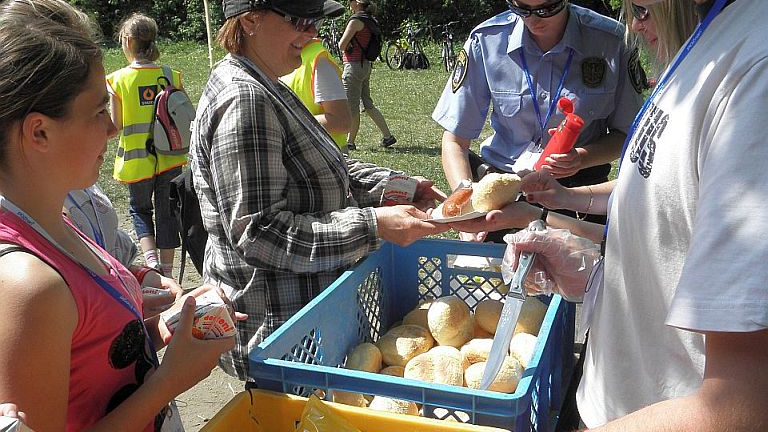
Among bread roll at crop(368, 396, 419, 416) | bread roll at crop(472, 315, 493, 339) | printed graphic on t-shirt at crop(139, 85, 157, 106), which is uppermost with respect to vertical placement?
printed graphic on t-shirt at crop(139, 85, 157, 106)

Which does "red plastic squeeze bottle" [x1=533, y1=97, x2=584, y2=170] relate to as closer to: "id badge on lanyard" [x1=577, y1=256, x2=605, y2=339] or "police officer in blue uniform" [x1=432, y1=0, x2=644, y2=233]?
"police officer in blue uniform" [x1=432, y1=0, x2=644, y2=233]

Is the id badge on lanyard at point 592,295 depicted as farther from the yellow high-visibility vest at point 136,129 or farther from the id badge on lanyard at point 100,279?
the yellow high-visibility vest at point 136,129

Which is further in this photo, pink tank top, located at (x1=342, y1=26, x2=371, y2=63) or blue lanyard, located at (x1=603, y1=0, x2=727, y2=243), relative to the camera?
pink tank top, located at (x1=342, y1=26, x2=371, y2=63)

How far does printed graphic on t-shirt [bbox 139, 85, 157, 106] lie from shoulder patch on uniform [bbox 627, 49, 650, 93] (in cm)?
336

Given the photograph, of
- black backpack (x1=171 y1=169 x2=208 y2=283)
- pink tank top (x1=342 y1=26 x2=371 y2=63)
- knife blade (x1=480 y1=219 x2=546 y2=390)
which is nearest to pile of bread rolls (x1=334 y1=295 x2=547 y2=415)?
knife blade (x1=480 y1=219 x2=546 y2=390)

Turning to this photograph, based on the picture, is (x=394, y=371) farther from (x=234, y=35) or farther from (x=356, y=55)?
(x=356, y=55)

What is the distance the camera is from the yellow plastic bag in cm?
130

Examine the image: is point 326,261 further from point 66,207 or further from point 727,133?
point 727,133

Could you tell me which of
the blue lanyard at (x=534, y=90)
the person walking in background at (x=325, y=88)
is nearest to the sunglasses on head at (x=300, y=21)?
the blue lanyard at (x=534, y=90)

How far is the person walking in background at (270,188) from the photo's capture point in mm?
1891

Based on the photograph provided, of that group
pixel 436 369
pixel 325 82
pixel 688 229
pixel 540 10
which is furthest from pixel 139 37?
pixel 688 229

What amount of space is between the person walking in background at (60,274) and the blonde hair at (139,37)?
12.3 feet

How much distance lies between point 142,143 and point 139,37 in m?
0.76

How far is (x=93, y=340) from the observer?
1.27m
